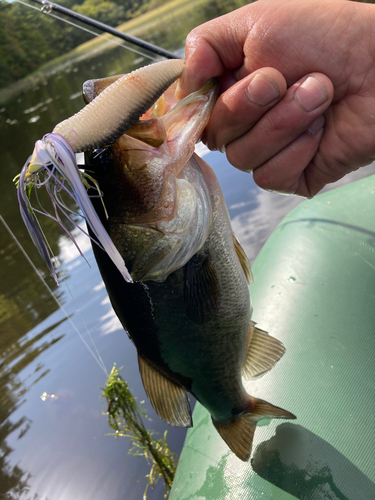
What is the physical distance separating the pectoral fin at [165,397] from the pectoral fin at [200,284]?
41 centimetres

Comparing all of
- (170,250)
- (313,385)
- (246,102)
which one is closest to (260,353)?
(313,385)

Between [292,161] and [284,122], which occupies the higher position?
[284,122]

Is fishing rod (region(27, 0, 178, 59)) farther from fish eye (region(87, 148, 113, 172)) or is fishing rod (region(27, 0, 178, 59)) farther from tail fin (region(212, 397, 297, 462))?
tail fin (region(212, 397, 297, 462))

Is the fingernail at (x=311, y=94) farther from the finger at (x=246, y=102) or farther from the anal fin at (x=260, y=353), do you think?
the anal fin at (x=260, y=353)

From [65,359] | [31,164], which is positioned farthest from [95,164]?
[65,359]

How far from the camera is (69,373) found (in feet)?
14.7

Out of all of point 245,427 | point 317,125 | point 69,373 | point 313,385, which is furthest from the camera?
point 69,373

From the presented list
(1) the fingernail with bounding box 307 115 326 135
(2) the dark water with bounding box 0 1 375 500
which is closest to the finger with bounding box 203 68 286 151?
(1) the fingernail with bounding box 307 115 326 135

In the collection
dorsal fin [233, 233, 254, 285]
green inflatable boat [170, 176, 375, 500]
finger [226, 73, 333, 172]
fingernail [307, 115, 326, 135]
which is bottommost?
green inflatable boat [170, 176, 375, 500]

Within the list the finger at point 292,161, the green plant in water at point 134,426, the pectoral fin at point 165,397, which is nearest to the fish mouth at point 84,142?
the finger at point 292,161

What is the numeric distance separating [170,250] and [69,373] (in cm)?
352

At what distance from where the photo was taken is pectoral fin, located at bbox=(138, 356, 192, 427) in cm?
188

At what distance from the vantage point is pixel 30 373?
4.72m

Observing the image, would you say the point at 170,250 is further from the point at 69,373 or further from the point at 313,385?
the point at 69,373
